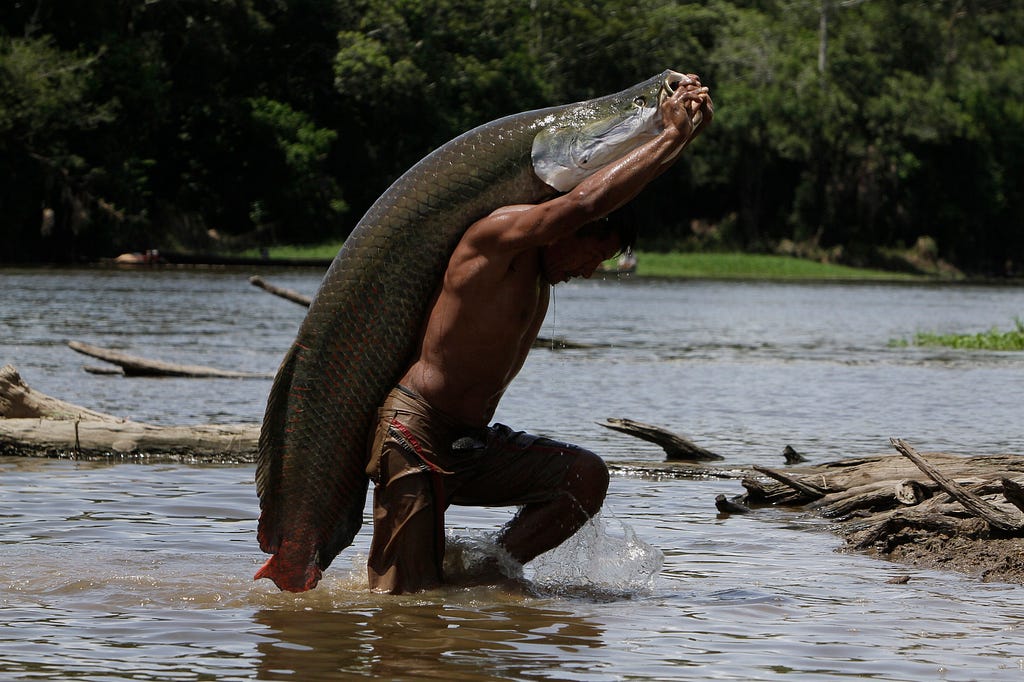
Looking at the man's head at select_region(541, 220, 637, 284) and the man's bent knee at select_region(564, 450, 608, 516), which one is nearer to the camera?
the man's head at select_region(541, 220, 637, 284)

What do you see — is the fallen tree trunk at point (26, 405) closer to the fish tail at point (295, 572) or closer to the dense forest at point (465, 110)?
the fish tail at point (295, 572)

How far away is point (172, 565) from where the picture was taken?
6.92 m

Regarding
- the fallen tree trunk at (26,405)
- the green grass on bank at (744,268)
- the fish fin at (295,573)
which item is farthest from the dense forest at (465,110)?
the fish fin at (295,573)

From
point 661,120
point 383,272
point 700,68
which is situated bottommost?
point 383,272

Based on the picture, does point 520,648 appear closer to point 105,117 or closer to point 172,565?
point 172,565

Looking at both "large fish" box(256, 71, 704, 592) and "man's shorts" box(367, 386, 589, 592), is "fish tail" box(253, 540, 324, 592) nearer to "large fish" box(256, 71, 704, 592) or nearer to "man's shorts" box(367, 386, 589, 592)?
"large fish" box(256, 71, 704, 592)

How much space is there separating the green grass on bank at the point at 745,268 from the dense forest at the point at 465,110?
1783 mm

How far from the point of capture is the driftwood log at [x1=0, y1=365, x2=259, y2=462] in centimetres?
957

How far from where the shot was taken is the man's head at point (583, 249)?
5.75m

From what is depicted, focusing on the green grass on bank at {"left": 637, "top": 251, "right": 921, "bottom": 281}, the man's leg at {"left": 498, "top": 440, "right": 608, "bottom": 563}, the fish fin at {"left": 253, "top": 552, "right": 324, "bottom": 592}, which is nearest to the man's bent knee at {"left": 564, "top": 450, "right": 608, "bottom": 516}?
the man's leg at {"left": 498, "top": 440, "right": 608, "bottom": 563}

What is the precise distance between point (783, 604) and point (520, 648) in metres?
1.30

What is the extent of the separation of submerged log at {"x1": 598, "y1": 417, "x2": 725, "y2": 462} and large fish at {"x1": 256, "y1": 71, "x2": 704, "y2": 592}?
381 cm

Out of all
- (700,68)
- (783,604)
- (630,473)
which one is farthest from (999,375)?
(700,68)

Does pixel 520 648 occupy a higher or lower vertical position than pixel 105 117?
lower
